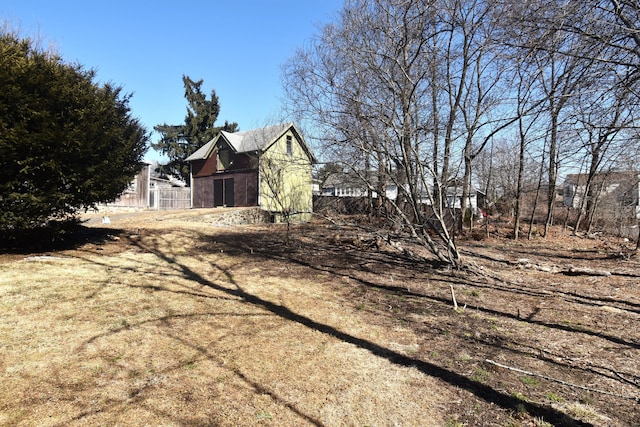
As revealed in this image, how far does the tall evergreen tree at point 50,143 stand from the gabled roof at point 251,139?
7.60 metres

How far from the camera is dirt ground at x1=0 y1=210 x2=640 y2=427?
2.91 meters

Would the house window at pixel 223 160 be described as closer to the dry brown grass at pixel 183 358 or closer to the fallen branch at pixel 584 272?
the dry brown grass at pixel 183 358

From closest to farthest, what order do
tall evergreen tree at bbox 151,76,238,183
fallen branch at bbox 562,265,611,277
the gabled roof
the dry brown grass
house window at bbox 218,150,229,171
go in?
the dry brown grass → fallen branch at bbox 562,265,611,277 → the gabled roof → house window at bbox 218,150,229,171 → tall evergreen tree at bbox 151,76,238,183

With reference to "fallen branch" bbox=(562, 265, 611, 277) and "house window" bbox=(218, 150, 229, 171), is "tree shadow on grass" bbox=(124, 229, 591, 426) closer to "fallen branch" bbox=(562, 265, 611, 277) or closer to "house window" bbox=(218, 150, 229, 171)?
"fallen branch" bbox=(562, 265, 611, 277)

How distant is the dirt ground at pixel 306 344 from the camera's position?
291cm

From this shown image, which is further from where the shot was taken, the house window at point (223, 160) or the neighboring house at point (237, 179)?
the house window at point (223, 160)

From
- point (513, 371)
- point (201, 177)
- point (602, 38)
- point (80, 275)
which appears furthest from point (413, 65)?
point (201, 177)

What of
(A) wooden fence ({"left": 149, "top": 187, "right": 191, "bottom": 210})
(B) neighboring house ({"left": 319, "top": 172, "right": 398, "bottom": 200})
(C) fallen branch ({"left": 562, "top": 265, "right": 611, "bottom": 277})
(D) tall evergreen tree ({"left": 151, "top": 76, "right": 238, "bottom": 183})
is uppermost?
(D) tall evergreen tree ({"left": 151, "top": 76, "right": 238, "bottom": 183})

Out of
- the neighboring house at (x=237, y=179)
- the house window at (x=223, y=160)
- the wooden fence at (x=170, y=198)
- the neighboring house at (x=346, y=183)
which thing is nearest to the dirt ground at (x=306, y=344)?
the neighboring house at (x=346, y=183)

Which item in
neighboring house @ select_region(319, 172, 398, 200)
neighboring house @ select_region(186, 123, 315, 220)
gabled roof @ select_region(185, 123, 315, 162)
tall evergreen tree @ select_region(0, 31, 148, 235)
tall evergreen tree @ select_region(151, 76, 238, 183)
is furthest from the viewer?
tall evergreen tree @ select_region(151, 76, 238, 183)

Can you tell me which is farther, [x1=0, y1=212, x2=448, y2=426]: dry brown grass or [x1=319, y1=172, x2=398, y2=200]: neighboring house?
[x1=319, y1=172, x2=398, y2=200]: neighboring house

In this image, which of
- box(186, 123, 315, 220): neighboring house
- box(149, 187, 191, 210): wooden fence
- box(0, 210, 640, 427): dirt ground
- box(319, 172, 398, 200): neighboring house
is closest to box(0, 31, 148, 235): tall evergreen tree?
box(0, 210, 640, 427): dirt ground

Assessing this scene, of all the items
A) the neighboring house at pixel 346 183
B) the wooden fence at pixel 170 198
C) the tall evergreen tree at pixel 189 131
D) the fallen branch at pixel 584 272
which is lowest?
the fallen branch at pixel 584 272

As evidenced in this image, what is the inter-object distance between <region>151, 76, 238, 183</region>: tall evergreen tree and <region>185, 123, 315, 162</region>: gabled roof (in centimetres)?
971
